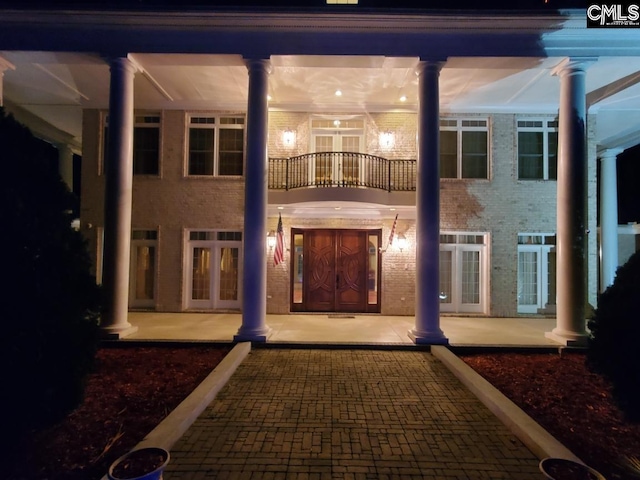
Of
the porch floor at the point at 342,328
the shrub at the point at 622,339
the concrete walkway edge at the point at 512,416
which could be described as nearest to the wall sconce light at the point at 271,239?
the porch floor at the point at 342,328

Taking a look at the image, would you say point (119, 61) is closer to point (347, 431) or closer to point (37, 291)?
point (37, 291)

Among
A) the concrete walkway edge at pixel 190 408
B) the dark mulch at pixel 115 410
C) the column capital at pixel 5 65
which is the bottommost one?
the dark mulch at pixel 115 410

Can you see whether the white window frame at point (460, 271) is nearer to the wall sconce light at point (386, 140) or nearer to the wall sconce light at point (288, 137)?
the wall sconce light at point (386, 140)

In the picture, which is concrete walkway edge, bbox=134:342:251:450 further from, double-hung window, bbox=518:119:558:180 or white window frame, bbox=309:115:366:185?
double-hung window, bbox=518:119:558:180

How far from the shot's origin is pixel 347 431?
15.4 ft

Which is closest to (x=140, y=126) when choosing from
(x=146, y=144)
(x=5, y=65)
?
(x=146, y=144)

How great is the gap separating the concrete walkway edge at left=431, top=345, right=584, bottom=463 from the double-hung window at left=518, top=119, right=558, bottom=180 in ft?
25.7

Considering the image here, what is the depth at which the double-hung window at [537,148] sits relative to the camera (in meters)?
12.1

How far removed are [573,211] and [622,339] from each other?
5836 mm

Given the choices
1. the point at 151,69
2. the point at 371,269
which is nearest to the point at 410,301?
the point at 371,269

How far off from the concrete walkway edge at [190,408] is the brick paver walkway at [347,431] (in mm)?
110

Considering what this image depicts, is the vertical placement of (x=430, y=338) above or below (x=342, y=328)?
above

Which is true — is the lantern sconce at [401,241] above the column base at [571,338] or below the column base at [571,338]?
above
